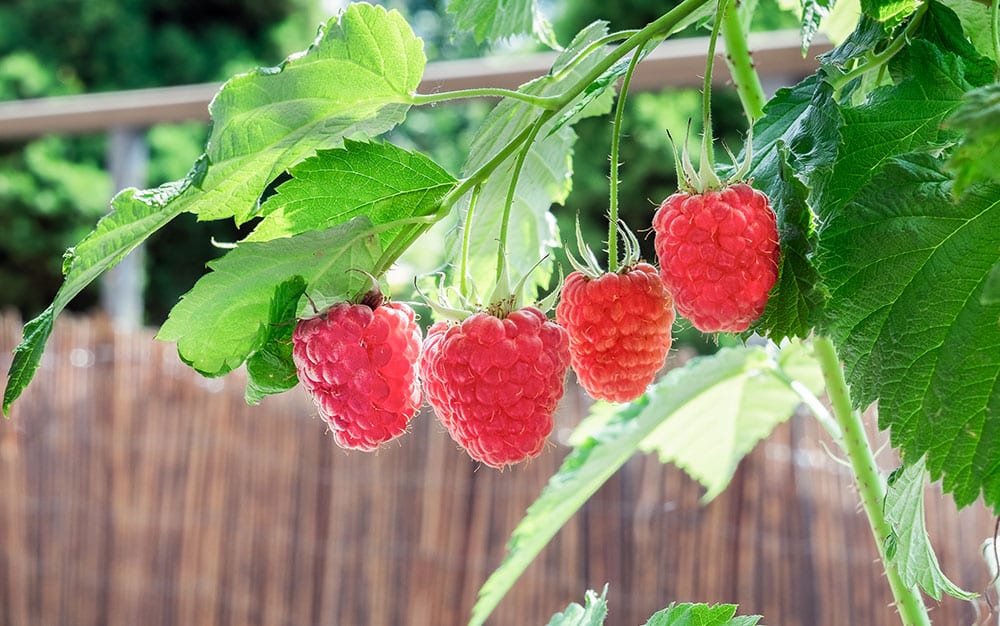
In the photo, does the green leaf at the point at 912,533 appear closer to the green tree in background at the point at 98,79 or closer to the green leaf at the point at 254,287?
the green leaf at the point at 254,287

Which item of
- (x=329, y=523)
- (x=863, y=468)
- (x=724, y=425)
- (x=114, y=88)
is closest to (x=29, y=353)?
(x=863, y=468)

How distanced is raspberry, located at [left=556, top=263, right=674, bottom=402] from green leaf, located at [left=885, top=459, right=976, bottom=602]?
0.34 ft

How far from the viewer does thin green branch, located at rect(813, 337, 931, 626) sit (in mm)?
535

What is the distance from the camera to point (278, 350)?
1.44 ft

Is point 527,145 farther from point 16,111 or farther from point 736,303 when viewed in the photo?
point 16,111

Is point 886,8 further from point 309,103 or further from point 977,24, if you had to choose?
point 309,103

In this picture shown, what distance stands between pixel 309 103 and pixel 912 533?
30cm

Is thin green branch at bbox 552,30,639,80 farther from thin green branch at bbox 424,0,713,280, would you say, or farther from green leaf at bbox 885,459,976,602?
green leaf at bbox 885,459,976,602

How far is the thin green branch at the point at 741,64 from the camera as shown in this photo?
53 centimetres

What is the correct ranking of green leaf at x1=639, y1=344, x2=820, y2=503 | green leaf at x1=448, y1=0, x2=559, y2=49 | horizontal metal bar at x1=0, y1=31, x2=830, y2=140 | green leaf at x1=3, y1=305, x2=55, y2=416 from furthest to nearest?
horizontal metal bar at x1=0, y1=31, x2=830, y2=140 < green leaf at x1=639, y1=344, x2=820, y2=503 < green leaf at x1=448, y1=0, x2=559, y2=49 < green leaf at x1=3, y1=305, x2=55, y2=416

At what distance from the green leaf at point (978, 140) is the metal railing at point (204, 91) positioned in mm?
241

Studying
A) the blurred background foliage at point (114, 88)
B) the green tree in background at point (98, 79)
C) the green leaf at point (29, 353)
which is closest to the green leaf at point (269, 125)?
the green leaf at point (29, 353)

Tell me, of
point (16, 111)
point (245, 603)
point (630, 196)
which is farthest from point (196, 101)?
point (630, 196)

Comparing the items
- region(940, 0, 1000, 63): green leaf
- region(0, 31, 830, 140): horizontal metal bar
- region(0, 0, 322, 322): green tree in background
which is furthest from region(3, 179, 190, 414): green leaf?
region(0, 0, 322, 322): green tree in background
